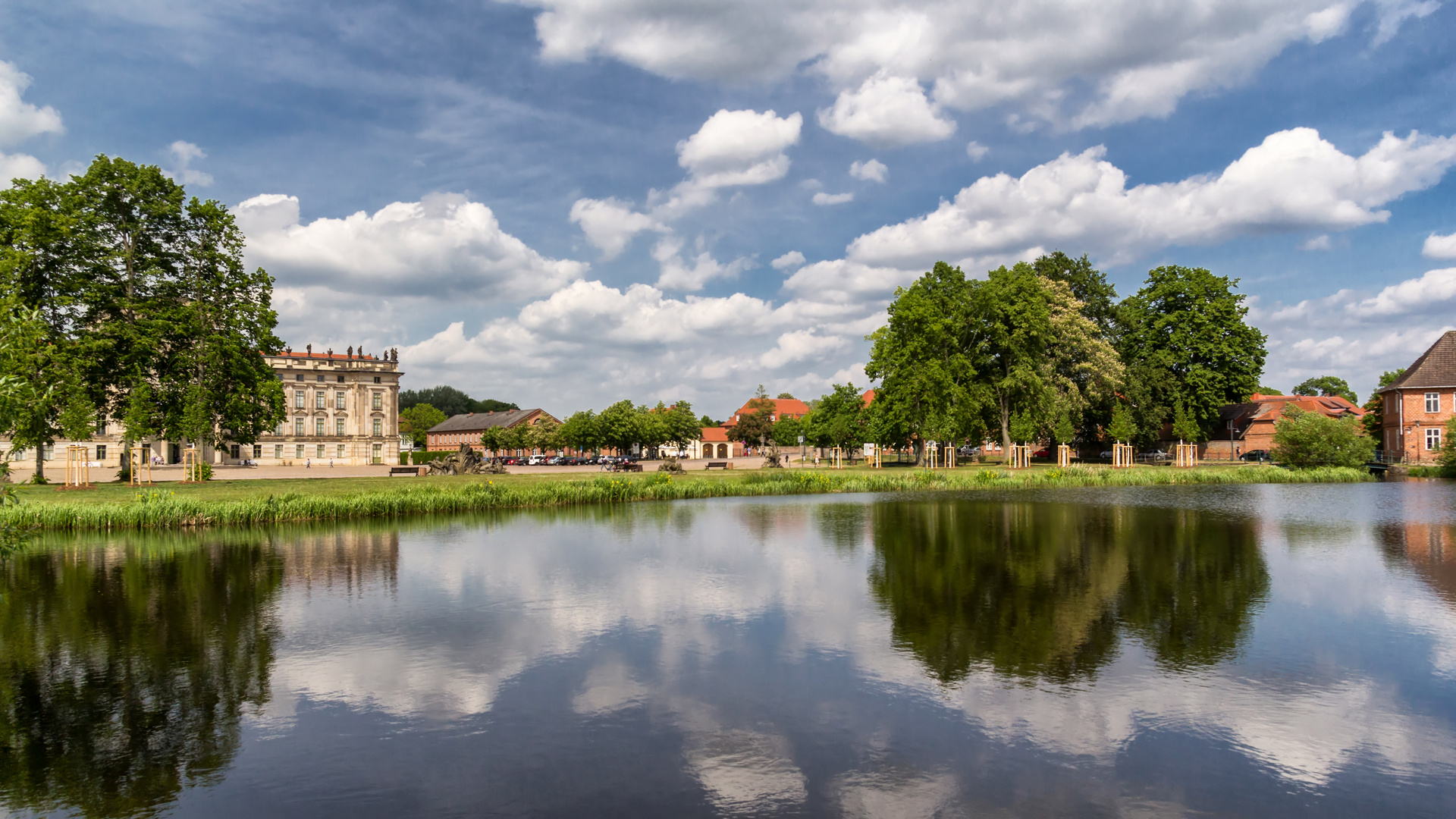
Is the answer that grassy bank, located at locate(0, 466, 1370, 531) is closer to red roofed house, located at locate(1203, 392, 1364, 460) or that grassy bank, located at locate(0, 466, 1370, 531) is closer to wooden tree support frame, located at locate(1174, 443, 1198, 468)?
wooden tree support frame, located at locate(1174, 443, 1198, 468)

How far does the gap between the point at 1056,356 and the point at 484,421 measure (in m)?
110

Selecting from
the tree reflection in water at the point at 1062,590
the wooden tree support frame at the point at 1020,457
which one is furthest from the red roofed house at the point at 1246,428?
the tree reflection in water at the point at 1062,590

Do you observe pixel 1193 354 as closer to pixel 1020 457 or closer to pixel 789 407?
pixel 1020 457

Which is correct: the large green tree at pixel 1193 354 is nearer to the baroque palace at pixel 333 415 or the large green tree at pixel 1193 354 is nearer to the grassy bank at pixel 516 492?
the grassy bank at pixel 516 492

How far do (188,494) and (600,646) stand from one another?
1134 inches

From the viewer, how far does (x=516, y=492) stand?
35.7 meters

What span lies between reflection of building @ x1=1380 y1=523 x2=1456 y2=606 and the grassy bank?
19.4 meters

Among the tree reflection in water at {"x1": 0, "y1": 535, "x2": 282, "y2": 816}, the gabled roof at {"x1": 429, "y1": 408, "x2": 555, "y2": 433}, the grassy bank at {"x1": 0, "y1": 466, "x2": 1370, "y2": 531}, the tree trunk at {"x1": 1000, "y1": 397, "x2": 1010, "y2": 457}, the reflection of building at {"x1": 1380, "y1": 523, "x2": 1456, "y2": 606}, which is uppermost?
the gabled roof at {"x1": 429, "y1": 408, "x2": 555, "y2": 433}

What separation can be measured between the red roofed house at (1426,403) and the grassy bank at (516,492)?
43.5 feet

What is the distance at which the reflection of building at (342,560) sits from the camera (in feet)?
58.0

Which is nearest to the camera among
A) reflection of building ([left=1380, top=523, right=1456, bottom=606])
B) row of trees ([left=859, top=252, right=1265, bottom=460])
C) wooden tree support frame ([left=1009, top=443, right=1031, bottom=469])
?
reflection of building ([left=1380, top=523, right=1456, bottom=606])

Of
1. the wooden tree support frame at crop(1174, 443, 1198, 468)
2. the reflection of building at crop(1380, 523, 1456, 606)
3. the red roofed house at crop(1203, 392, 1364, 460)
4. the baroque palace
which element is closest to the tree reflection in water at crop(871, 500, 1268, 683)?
the reflection of building at crop(1380, 523, 1456, 606)

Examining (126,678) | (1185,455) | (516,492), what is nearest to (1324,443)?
(1185,455)

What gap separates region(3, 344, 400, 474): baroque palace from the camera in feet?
297
